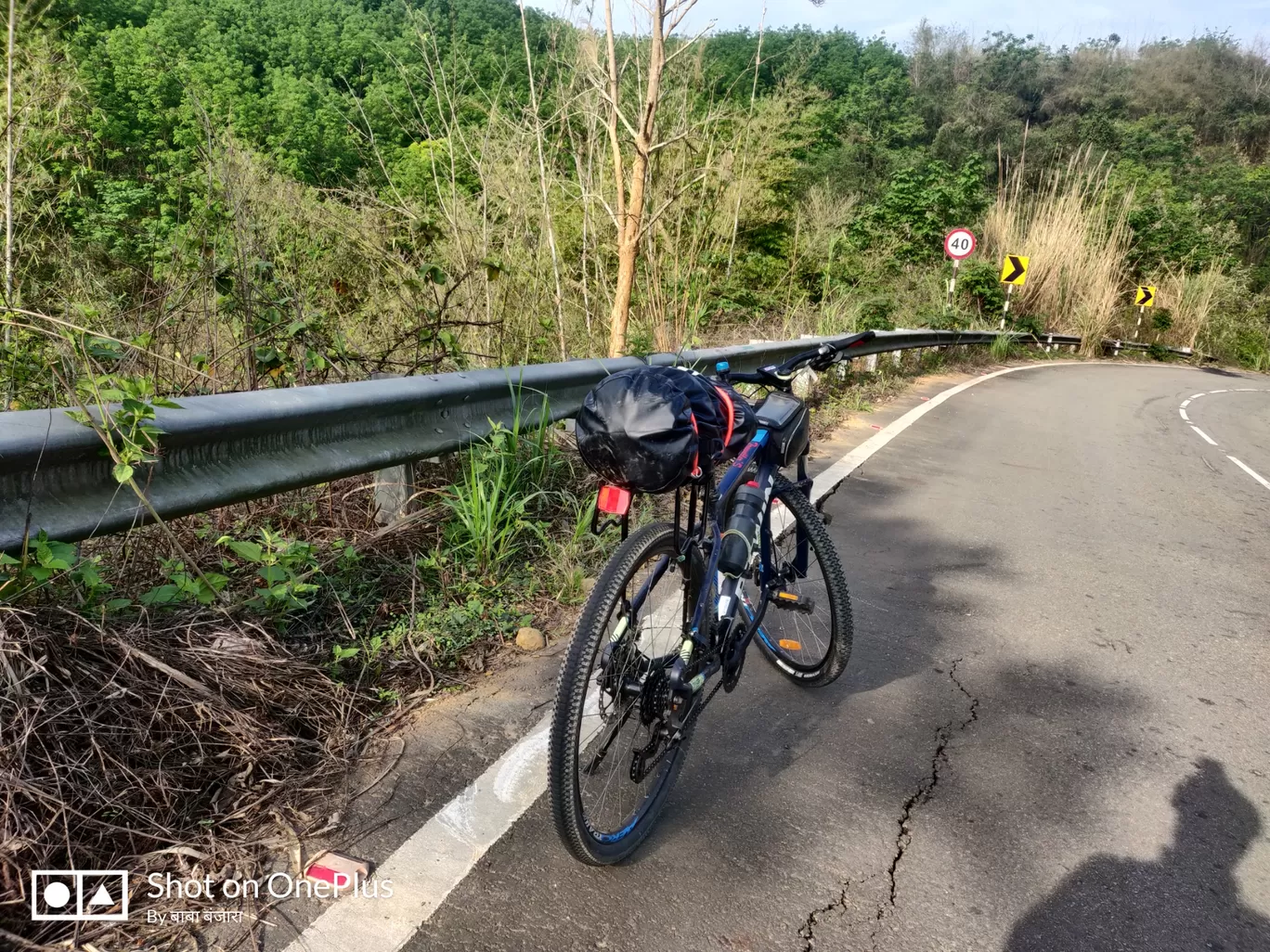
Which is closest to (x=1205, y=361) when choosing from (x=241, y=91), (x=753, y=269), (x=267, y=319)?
(x=753, y=269)

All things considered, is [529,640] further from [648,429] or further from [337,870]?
[648,429]

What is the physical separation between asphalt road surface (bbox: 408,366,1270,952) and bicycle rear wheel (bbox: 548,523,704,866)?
0.12 meters

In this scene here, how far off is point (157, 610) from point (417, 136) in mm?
4745

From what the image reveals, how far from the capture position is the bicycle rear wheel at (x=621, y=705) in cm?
214

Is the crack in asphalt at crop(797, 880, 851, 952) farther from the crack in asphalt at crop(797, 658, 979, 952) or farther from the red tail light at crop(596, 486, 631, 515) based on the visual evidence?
the red tail light at crop(596, 486, 631, 515)

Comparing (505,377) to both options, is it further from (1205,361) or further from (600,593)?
(1205,361)

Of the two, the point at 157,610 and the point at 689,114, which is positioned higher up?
the point at 689,114

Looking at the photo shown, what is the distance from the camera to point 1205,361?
100 ft

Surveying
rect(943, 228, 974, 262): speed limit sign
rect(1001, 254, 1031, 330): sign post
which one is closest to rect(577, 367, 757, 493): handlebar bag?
rect(943, 228, 974, 262): speed limit sign

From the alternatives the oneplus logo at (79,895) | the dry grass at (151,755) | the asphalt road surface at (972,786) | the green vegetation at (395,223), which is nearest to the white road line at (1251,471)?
the asphalt road surface at (972,786)

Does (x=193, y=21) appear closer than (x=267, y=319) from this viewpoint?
No

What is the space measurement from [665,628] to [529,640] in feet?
3.60

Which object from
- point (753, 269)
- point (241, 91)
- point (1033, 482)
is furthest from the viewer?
point (241, 91)

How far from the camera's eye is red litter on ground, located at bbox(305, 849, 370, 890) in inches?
85.3
